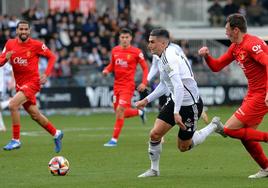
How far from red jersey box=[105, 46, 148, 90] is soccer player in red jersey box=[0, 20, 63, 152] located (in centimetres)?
263

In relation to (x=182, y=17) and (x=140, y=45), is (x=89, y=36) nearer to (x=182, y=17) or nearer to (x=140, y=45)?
(x=140, y=45)

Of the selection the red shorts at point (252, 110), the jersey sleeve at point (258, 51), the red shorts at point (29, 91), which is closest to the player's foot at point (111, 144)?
the red shorts at point (29, 91)

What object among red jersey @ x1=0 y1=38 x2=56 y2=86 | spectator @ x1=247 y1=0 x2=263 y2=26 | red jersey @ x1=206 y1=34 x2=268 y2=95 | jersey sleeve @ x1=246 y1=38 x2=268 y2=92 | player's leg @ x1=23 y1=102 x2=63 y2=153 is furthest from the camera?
spectator @ x1=247 y1=0 x2=263 y2=26

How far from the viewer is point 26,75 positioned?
59.4ft

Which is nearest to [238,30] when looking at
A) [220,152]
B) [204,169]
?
[204,169]

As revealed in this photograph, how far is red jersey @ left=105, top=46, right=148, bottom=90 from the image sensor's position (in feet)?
67.3

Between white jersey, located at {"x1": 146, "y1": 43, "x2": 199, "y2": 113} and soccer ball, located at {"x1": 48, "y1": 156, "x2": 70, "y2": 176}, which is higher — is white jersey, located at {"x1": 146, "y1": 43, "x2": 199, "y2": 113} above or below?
above

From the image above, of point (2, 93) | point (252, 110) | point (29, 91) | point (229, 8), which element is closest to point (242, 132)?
point (252, 110)

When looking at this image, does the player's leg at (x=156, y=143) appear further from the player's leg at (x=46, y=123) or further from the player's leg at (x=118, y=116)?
the player's leg at (x=118, y=116)

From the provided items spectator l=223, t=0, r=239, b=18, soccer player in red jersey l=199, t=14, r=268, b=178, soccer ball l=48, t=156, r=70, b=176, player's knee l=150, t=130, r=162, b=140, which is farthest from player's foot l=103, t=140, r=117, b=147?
spectator l=223, t=0, r=239, b=18

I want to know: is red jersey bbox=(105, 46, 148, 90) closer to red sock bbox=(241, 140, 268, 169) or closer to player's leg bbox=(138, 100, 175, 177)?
player's leg bbox=(138, 100, 175, 177)

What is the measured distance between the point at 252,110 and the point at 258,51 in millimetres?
876

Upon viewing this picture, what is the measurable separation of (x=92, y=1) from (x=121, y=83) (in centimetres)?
1993

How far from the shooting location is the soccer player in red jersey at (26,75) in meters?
17.8
